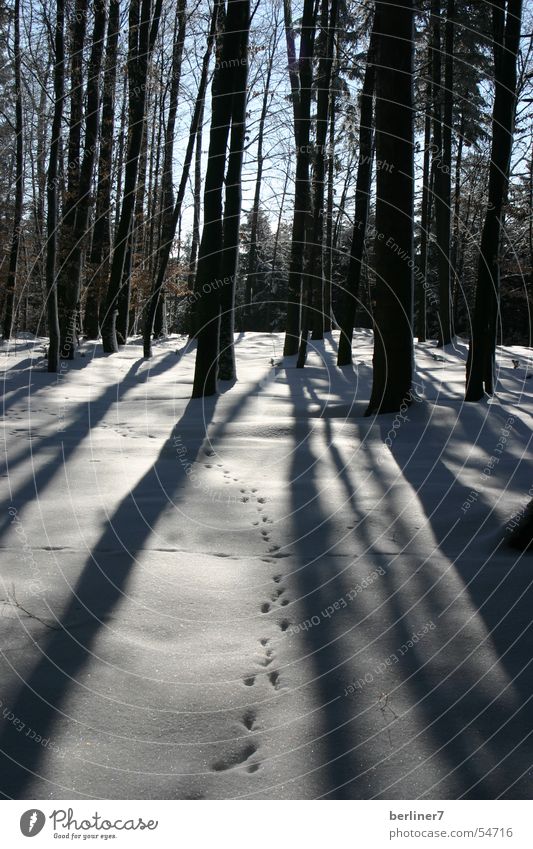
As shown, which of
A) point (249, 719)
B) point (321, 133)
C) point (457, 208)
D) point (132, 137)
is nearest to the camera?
point (249, 719)

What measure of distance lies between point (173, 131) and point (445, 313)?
38.3ft

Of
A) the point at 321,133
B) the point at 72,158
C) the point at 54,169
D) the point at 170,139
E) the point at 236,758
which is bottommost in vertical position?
the point at 236,758

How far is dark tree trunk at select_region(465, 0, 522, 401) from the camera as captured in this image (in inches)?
430

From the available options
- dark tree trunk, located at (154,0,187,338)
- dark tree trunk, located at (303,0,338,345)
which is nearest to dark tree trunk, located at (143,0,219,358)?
dark tree trunk, located at (154,0,187,338)

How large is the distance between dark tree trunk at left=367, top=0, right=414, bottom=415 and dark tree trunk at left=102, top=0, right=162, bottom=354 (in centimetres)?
901

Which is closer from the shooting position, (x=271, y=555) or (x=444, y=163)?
(x=271, y=555)

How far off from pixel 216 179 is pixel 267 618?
9.46 metres

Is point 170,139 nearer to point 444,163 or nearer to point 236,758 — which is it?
point 444,163

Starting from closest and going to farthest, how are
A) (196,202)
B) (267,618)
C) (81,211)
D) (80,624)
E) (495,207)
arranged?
(80,624) → (267,618) → (495,207) → (81,211) → (196,202)

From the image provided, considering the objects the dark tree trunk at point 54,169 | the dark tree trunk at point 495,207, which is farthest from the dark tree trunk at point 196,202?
the dark tree trunk at point 495,207

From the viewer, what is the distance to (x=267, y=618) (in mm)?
4254

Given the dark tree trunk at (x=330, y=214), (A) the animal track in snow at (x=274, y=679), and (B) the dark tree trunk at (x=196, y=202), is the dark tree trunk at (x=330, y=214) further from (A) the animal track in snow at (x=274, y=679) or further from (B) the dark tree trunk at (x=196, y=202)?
(A) the animal track in snow at (x=274, y=679)

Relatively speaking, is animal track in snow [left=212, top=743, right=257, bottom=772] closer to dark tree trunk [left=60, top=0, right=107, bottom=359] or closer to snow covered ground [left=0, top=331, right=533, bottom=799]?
snow covered ground [left=0, top=331, right=533, bottom=799]

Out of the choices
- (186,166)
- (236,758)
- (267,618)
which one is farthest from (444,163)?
(236,758)
